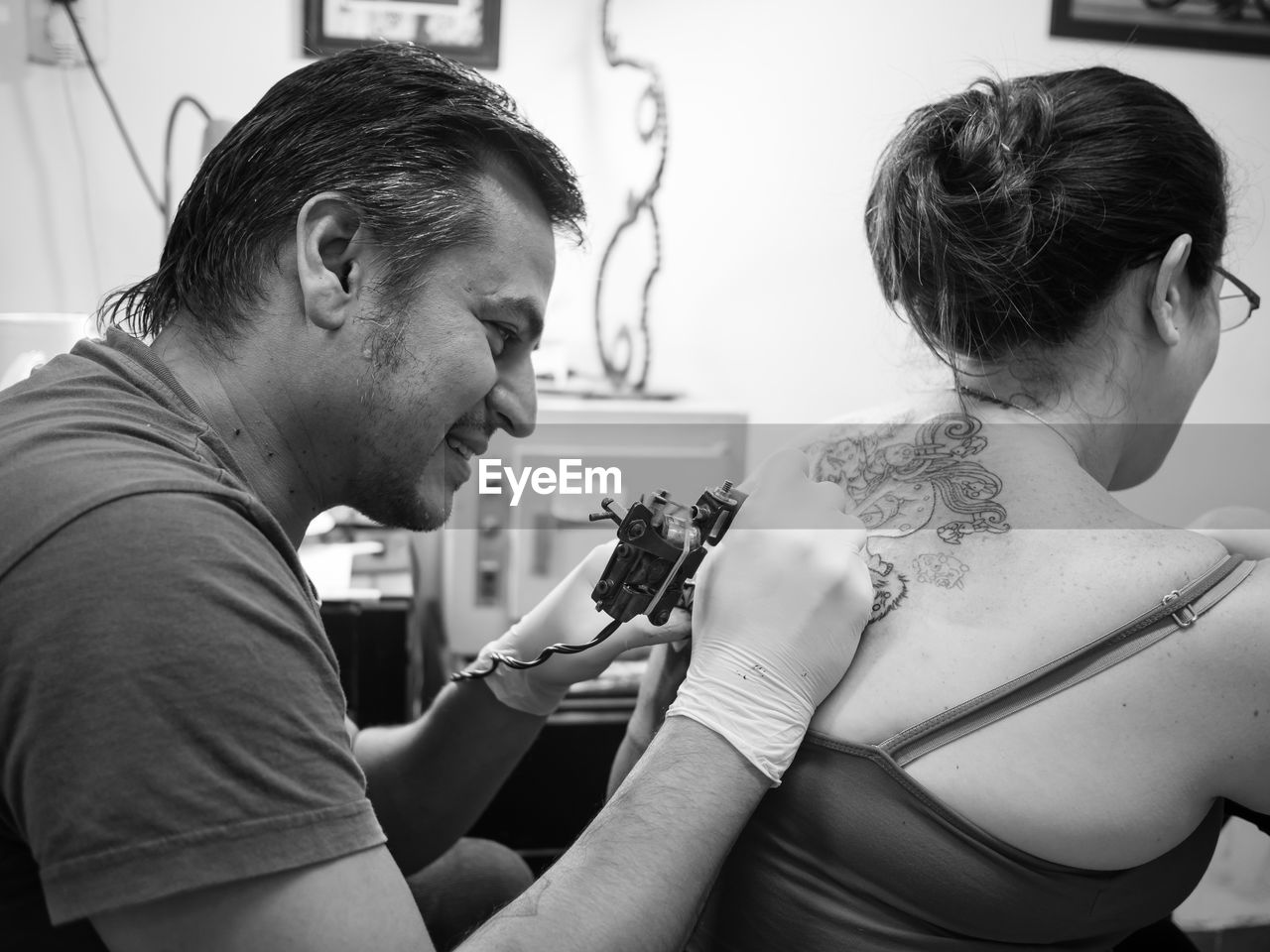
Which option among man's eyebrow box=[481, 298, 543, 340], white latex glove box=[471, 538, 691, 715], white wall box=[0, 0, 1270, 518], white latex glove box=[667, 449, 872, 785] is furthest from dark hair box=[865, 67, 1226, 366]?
white wall box=[0, 0, 1270, 518]

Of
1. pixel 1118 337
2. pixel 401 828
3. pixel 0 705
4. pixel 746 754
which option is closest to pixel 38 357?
pixel 401 828

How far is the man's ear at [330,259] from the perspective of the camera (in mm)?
Result: 899

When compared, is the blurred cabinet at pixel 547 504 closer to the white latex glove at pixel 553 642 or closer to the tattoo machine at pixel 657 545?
the white latex glove at pixel 553 642

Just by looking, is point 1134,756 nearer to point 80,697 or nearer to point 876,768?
point 876,768

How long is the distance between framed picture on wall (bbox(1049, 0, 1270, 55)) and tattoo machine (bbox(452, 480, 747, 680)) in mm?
1850

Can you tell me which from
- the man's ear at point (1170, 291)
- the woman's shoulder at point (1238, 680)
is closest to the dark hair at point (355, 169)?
the man's ear at point (1170, 291)

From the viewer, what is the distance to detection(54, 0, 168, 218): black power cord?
6.38 feet

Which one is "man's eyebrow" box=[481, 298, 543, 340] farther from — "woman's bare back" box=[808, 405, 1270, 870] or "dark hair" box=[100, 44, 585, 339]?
"woman's bare back" box=[808, 405, 1270, 870]

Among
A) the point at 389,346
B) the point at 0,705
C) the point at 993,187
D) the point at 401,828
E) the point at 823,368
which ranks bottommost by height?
the point at 401,828

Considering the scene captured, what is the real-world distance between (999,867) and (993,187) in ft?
1.89

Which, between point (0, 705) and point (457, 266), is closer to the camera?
point (0, 705)

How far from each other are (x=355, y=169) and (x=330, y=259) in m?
0.08

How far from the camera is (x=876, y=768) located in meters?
0.86

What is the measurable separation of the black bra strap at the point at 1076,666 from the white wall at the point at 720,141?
1.25m
